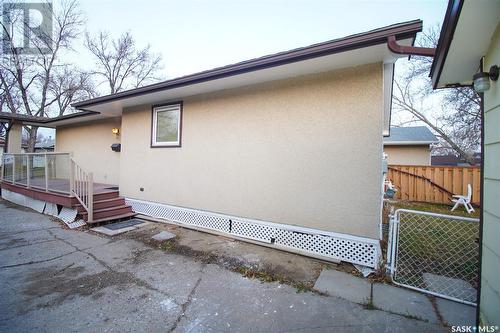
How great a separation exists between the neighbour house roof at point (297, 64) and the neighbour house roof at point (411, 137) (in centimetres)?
878

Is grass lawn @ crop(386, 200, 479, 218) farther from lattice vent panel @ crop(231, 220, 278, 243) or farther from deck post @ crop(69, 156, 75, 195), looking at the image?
deck post @ crop(69, 156, 75, 195)

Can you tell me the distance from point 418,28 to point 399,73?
16.2 meters

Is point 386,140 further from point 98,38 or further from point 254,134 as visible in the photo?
point 98,38

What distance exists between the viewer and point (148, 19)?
38.0 feet

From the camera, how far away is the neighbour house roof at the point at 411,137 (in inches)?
500

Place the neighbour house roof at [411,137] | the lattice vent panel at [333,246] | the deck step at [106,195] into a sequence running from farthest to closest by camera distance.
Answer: the neighbour house roof at [411,137]
the deck step at [106,195]
the lattice vent panel at [333,246]

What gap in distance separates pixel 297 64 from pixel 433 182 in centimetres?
893

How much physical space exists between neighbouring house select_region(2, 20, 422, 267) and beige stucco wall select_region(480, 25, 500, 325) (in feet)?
3.95

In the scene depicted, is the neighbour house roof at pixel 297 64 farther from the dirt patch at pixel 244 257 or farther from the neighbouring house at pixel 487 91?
the dirt patch at pixel 244 257

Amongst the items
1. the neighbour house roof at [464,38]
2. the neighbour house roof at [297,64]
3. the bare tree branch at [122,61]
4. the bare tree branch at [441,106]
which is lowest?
the neighbour house roof at [464,38]

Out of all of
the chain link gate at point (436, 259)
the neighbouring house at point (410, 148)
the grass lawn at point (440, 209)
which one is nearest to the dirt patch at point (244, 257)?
the chain link gate at point (436, 259)

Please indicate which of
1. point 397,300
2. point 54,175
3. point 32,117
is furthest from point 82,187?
point 397,300

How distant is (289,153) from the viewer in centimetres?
402

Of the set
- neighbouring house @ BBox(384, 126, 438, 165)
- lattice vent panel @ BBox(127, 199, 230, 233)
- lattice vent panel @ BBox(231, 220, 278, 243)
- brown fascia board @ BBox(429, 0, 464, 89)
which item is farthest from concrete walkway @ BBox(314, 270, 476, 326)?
neighbouring house @ BBox(384, 126, 438, 165)
